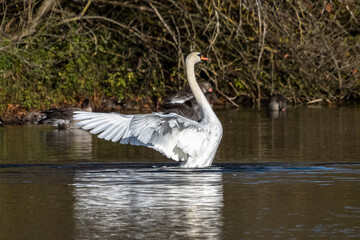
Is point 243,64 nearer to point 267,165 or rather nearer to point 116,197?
point 267,165

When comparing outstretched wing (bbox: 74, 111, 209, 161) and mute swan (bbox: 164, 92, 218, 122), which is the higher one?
mute swan (bbox: 164, 92, 218, 122)

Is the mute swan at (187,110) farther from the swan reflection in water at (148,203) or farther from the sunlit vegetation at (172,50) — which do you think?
the swan reflection in water at (148,203)

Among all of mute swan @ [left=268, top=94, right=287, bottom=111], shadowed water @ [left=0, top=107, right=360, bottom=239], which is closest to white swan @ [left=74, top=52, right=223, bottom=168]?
shadowed water @ [left=0, top=107, right=360, bottom=239]

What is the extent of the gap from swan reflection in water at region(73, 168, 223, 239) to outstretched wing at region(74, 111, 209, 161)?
12.7 inches

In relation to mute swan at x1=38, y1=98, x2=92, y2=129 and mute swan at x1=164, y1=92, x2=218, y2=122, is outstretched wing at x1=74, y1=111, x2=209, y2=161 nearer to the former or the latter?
mute swan at x1=38, y1=98, x2=92, y2=129

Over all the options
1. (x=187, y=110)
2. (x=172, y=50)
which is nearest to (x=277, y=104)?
(x=172, y=50)

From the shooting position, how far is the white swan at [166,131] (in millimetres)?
10172

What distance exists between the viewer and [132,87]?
943 inches

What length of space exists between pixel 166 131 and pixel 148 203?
2392mm

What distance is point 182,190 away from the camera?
880 centimetres

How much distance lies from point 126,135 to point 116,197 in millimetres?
1846

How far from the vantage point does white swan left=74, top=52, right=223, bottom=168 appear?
10.2m

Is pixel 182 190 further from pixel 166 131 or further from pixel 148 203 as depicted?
pixel 166 131

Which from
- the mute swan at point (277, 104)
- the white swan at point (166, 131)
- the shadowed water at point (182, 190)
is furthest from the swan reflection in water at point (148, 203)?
the mute swan at point (277, 104)
